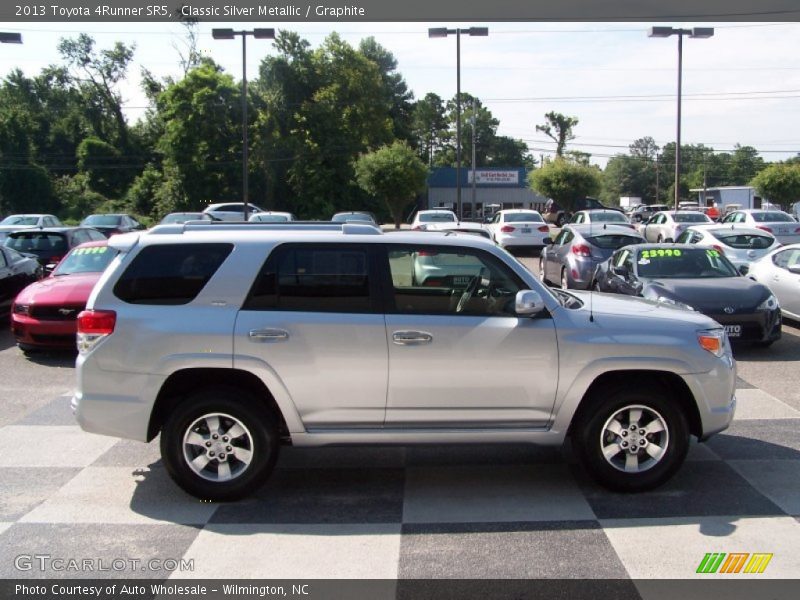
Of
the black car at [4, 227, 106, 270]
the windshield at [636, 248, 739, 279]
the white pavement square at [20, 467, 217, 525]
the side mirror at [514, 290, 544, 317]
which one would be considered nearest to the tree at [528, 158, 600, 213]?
the black car at [4, 227, 106, 270]

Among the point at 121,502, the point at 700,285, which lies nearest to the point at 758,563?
the point at 121,502

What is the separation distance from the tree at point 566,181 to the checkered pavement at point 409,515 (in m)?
39.3

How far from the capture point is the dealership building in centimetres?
6656

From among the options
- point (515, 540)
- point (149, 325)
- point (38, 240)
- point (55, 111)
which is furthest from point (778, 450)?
point (55, 111)

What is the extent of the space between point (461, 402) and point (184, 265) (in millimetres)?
2167

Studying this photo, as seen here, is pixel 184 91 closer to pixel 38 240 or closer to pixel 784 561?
pixel 38 240

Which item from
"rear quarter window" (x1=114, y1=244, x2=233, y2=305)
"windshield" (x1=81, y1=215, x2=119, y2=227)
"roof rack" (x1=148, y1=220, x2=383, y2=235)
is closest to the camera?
"rear quarter window" (x1=114, y1=244, x2=233, y2=305)

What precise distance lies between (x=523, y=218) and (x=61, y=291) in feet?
59.0

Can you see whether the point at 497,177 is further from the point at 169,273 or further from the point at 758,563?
the point at 758,563

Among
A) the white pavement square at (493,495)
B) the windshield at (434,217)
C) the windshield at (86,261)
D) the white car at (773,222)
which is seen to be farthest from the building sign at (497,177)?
the white pavement square at (493,495)

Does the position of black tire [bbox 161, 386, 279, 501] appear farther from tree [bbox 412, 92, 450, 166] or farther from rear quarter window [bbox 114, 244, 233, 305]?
tree [bbox 412, 92, 450, 166]

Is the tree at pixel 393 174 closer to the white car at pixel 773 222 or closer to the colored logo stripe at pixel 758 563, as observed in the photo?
the white car at pixel 773 222

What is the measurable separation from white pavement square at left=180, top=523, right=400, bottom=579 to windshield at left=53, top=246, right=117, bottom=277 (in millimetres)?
7946

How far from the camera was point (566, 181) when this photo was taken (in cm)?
4475
